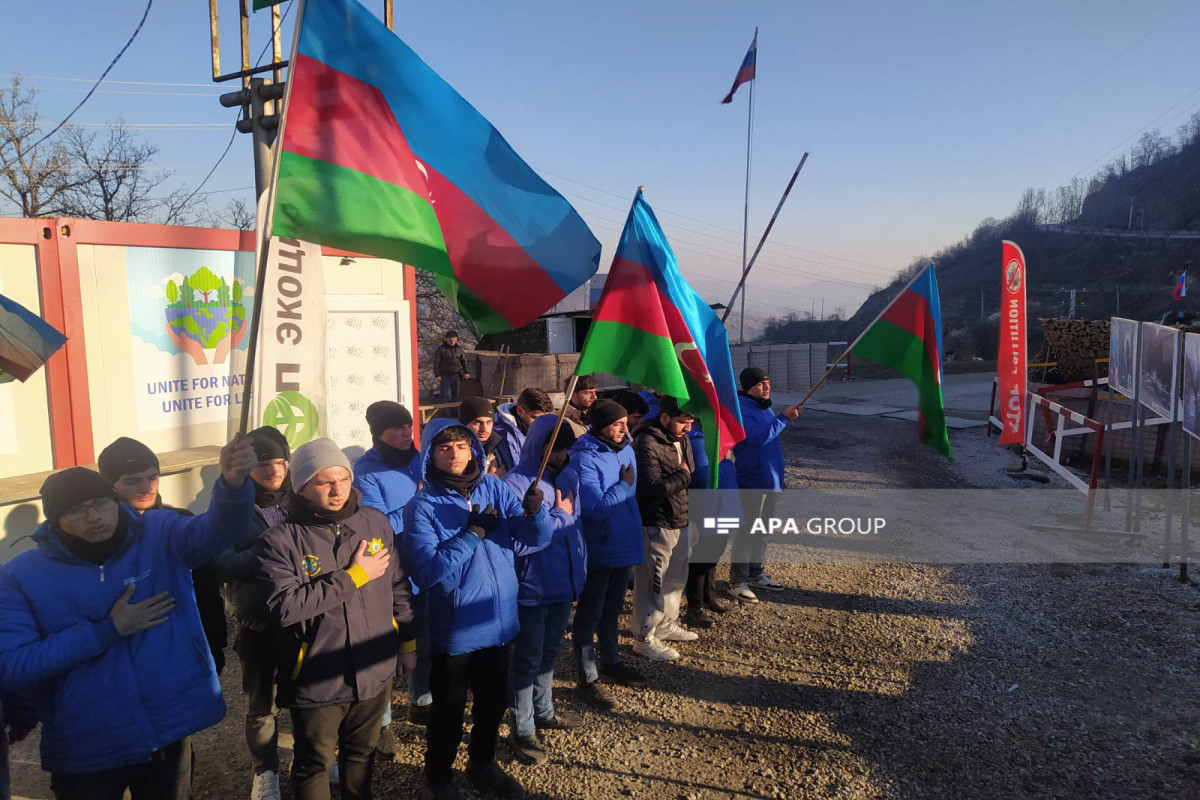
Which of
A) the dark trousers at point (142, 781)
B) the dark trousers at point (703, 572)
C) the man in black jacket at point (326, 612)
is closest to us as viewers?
the dark trousers at point (142, 781)

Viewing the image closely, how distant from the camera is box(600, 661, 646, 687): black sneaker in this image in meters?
4.80

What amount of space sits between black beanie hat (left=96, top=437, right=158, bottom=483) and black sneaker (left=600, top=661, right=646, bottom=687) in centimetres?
297

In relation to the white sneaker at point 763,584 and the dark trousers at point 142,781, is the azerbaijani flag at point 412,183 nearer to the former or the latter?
the dark trousers at point 142,781

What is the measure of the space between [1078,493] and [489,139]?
9451 mm

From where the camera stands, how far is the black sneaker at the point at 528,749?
3.91 m

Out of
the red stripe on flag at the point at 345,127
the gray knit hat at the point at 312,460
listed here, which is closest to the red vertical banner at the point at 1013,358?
the red stripe on flag at the point at 345,127

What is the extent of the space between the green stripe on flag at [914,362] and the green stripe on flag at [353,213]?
378cm

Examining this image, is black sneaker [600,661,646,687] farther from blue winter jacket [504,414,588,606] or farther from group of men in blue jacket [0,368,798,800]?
blue winter jacket [504,414,588,606]

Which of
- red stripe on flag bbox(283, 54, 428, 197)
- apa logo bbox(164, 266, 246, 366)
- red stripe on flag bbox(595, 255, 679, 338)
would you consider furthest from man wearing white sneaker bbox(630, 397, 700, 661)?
apa logo bbox(164, 266, 246, 366)

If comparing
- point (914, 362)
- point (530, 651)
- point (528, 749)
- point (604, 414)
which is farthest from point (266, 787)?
point (914, 362)

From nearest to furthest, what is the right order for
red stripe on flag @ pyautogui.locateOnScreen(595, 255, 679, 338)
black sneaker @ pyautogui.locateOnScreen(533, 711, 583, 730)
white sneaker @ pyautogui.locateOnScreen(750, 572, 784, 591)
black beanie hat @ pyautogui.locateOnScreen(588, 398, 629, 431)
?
red stripe on flag @ pyautogui.locateOnScreen(595, 255, 679, 338) → black sneaker @ pyautogui.locateOnScreen(533, 711, 583, 730) → black beanie hat @ pyautogui.locateOnScreen(588, 398, 629, 431) → white sneaker @ pyautogui.locateOnScreen(750, 572, 784, 591)

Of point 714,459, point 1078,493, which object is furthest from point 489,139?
point 1078,493

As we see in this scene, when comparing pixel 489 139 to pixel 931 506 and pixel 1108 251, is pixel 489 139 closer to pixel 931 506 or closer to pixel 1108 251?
pixel 931 506

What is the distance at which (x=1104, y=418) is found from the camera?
11.6 metres
